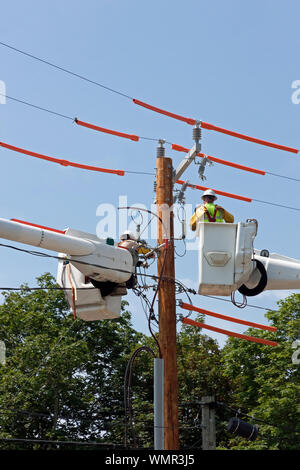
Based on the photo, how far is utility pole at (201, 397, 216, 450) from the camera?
12.9m

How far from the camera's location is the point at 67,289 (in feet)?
37.9

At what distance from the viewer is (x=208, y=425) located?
13078 millimetres

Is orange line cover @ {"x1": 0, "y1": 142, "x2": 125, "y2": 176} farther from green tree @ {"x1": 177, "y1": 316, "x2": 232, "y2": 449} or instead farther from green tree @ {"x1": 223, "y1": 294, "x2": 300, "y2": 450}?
green tree @ {"x1": 177, "y1": 316, "x2": 232, "y2": 449}

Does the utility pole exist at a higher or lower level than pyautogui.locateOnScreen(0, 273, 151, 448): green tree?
lower

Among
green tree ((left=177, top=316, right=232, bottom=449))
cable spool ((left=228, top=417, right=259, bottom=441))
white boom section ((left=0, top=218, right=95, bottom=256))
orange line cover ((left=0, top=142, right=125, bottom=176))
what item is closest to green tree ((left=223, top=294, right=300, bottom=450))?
green tree ((left=177, top=316, right=232, bottom=449))

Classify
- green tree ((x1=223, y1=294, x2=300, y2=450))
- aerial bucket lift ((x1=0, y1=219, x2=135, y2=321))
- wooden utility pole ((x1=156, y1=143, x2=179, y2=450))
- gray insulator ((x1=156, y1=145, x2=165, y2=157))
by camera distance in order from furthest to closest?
green tree ((x1=223, y1=294, x2=300, y2=450)), gray insulator ((x1=156, y1=145, x2=165, y2=157)), wooden utility pole ((x1=156, y1=143, x2=179, y2=450)), aerial bucket lift ((x1=0, y1=219, x2=135, y2=321))

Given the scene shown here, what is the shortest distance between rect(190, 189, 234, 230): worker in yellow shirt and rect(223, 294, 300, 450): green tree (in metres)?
18.7

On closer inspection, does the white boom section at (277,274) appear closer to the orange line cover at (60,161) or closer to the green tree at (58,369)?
the orange line cover at (60,161)

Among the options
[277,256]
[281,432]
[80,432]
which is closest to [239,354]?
[281,432]

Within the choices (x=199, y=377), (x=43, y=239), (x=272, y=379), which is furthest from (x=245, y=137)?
(x=199, y=377)

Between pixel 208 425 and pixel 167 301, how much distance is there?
3026 millimetres

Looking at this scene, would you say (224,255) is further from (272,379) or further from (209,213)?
(272,379)
